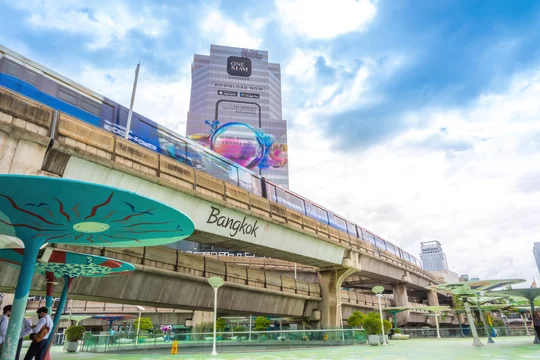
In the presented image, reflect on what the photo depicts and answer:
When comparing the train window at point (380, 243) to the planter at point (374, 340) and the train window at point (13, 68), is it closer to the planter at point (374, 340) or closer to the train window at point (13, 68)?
the planter at point (374, 340)

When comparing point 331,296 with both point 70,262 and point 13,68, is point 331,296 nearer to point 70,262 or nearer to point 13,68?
point 70,262

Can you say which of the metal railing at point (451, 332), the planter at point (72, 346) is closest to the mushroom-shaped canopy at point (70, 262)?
the planter at point (72, 346)

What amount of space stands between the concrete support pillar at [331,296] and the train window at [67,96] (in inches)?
974

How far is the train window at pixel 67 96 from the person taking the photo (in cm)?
1431

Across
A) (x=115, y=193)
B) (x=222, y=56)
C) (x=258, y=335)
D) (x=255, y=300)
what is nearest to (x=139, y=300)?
(x=258, y=335)

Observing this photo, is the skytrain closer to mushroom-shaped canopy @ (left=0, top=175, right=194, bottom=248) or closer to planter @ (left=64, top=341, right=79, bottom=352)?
mushroom-shaped canopy @ (left=0, top=175, right=194, bottom=248)

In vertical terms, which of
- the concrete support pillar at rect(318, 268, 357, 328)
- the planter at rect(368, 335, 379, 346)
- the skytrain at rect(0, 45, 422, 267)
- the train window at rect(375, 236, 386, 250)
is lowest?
the planter at rect(368, 335, 379, 346)

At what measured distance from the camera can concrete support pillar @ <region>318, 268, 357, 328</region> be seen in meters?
30.5

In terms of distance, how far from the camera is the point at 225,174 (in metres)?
20.8

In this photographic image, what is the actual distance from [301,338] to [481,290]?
41.7ft

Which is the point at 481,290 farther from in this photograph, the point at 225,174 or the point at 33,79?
the point at 33,79

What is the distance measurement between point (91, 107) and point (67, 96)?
1067 millimetres

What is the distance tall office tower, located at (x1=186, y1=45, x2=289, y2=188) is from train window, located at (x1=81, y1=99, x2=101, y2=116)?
86595mm

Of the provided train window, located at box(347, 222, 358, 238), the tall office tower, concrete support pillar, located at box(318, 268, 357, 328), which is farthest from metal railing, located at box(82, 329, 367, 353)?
the tall office tower
